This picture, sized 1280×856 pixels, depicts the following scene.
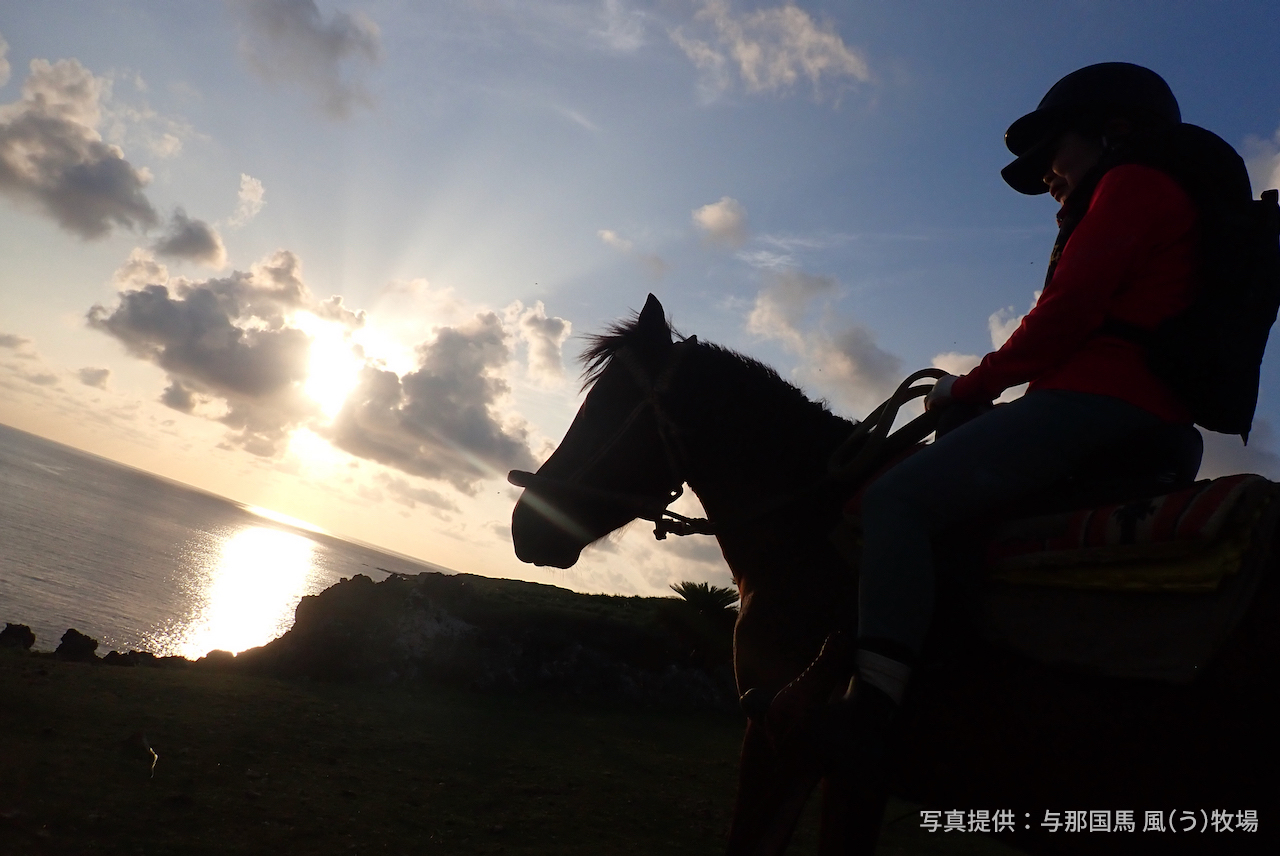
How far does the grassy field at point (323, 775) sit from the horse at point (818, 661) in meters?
3.19

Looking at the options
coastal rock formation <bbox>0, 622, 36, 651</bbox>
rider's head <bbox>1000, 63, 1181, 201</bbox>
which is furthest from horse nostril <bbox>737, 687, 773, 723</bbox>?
coastal rock formation <bbox>0, 622, 36, 651</bbox>

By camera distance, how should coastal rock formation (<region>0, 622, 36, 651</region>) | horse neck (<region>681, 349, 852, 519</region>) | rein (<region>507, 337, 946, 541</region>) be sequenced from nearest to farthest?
rein (<region>507, 337, 946, 541</region>), horse neck (<region>681, 349, 852, 519</region>), coastal rock formation (<region>0, 622, 36, 651</region>)

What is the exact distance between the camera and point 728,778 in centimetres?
751

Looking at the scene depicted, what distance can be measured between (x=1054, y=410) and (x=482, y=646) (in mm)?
8972

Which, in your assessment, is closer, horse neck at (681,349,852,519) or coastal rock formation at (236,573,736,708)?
horse neck at (681,349,852,519)

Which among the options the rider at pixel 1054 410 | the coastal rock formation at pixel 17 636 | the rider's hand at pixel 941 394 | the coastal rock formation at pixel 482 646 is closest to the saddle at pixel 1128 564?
the rider at pixel 1054 410

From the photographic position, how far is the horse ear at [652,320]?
3.30 meters

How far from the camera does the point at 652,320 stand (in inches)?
131

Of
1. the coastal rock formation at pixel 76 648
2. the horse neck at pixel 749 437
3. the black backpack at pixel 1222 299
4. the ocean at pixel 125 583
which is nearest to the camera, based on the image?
the black backpack at pixel 1222 299

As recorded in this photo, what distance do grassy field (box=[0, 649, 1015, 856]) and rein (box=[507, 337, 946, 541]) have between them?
11.0 ft

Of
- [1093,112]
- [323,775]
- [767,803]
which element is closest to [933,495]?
[767,803]

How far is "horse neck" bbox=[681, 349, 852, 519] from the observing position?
9.82 ft

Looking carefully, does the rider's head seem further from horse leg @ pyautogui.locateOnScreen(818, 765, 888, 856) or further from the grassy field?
the grassy field

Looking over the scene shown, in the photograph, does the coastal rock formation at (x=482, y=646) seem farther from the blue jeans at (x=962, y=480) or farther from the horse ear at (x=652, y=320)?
the blue jeans at (x=962, y=480)
